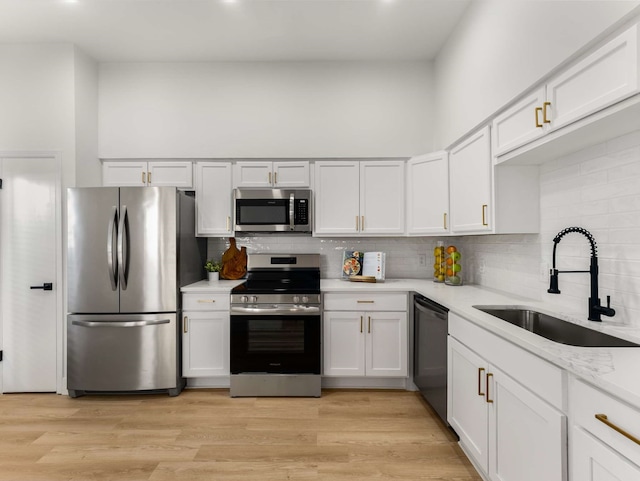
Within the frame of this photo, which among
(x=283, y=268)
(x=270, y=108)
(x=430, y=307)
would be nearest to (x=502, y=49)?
(x=430, y=307)

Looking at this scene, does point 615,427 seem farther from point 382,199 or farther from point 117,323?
point 117,323

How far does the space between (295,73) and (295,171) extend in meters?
1.00

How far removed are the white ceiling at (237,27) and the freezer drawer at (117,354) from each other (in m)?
2.45

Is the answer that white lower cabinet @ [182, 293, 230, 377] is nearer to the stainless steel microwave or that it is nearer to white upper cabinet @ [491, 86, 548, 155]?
the stainless steel microwave

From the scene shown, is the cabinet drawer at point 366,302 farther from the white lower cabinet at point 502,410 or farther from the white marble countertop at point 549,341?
the white lower cabinet at point 502,410

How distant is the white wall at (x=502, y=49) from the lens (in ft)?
5.16

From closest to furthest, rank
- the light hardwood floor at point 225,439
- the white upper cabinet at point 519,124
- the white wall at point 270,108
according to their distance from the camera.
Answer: the white upper cabinet at point 519,124, the light hardwood floor at point 225,439, the white wall at point 270,108

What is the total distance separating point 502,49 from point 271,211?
226cm

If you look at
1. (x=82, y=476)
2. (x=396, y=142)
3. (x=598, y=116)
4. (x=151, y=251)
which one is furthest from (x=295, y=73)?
(x=82, y=476)

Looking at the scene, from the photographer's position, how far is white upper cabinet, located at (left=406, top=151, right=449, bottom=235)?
3.31 m

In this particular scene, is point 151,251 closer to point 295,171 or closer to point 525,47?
point 295,171

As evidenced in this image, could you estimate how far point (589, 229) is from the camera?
2.00 m

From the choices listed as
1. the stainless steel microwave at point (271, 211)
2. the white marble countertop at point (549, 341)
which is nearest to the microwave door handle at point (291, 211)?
the stainless steel microwave at point (271, 211)

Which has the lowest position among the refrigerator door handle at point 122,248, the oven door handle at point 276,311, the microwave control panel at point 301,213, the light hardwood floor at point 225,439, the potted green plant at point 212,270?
the light hardwood floor at point 225,439
